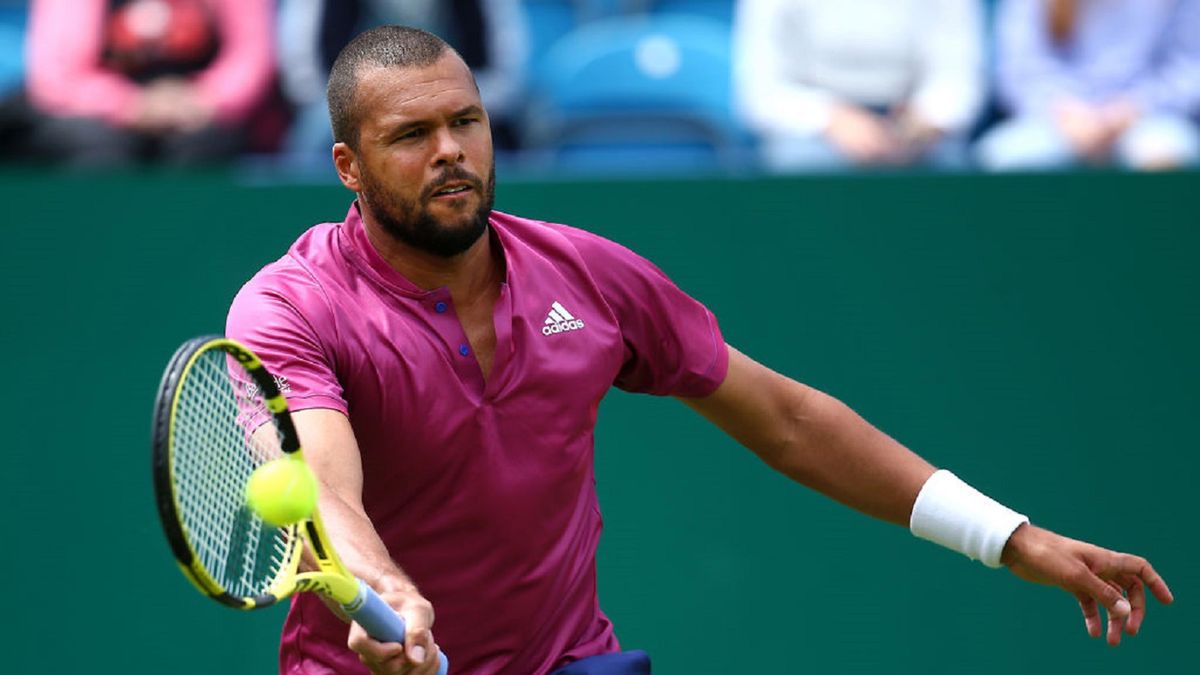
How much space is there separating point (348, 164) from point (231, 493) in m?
0.75

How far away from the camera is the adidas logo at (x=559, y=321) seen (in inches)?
142

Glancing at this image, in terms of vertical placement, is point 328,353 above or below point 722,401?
below

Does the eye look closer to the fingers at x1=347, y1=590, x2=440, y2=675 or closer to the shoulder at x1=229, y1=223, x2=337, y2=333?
the shoulder at x1=229, y1=223, x2=337, y2=333

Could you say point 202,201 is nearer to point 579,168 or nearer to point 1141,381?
point 579,168

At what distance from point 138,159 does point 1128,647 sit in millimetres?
3525

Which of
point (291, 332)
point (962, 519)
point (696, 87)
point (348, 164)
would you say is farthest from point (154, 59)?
point (962, 519)

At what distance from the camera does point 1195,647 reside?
5.38m

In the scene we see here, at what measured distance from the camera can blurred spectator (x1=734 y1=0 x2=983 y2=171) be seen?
6.09m

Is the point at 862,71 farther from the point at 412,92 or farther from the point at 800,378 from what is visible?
the point at 412,92

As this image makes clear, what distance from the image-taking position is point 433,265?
3.54 metres

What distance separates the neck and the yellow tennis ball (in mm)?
798

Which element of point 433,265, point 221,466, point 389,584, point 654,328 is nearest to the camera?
point 389,584

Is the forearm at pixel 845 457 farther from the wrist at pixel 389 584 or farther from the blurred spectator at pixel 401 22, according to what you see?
the blurred spectator at pixel 401 22

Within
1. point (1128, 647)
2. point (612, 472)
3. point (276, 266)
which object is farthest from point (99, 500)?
point (1128, 647)
